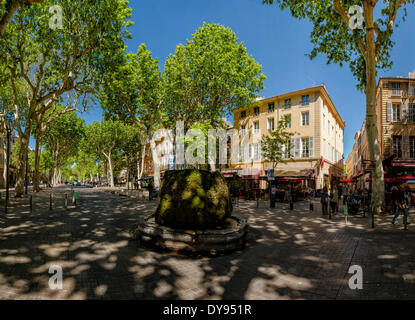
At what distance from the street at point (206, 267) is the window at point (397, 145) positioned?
62.9 ft

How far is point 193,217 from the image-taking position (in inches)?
250

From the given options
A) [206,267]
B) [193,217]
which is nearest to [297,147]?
[193,217]

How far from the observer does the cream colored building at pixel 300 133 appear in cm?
2677

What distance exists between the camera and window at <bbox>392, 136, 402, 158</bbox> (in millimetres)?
22625

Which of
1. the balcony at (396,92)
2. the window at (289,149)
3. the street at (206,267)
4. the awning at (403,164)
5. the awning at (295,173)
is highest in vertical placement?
the balcony at (396,92)

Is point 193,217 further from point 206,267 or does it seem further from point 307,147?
point 307,147

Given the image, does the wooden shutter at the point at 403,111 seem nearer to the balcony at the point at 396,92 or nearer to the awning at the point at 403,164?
the balcony at the point at 396,92

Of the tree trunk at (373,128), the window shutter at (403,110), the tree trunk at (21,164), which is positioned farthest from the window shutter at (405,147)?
the tree trunk at (21,164)

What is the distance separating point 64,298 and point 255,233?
6.05 metres

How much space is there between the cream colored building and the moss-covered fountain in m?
19.1

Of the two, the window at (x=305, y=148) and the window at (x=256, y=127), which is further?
the window at (x=256, y=127)
